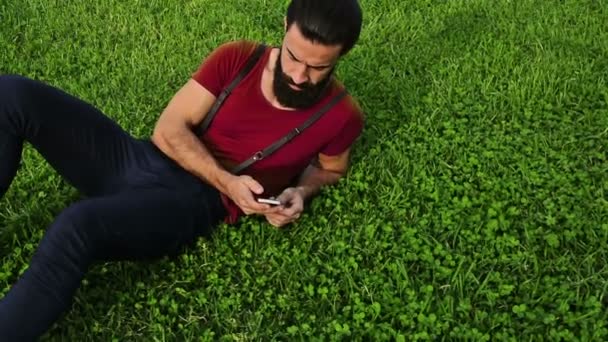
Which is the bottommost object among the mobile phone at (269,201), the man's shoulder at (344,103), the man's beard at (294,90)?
the mobile phone at (269,201)

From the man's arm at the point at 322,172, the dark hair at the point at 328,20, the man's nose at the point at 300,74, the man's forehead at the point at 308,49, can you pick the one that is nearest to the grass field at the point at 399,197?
the man's arm at the point at 322,172

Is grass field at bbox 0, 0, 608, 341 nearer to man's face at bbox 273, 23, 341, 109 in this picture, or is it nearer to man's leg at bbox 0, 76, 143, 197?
man's leg at bbox 0, 76, 143, 197

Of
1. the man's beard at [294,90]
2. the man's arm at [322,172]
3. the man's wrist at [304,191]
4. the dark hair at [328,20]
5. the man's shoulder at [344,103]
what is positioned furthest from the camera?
the man's arm at [322,172]

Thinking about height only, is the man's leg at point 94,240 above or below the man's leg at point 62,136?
below

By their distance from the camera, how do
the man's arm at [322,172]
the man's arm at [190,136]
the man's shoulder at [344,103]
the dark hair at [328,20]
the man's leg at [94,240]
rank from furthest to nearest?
1. the man's arm at [322,172]
2. the man's shoulder at [344,103]
3. the man's arm at [190,136]
4. the dark hair at [328,20]
5. the man's leg at [94,240]

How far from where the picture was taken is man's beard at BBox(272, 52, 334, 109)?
3.88 metres

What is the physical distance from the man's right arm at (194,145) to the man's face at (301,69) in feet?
1.46

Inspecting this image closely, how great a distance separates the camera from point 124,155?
4090 millimetres

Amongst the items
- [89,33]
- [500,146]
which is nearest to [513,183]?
[500,146]

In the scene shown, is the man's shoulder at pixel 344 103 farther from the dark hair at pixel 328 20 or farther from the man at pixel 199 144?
the dark hair at pixel 328 20

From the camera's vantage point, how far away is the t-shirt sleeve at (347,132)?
4219mm

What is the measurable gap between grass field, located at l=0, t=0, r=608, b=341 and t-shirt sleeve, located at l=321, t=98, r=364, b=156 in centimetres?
35

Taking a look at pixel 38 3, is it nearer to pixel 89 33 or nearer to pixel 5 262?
pixel 89 33

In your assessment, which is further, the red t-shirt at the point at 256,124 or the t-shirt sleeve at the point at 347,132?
the t-shirt sleeve at the point at 347,132
